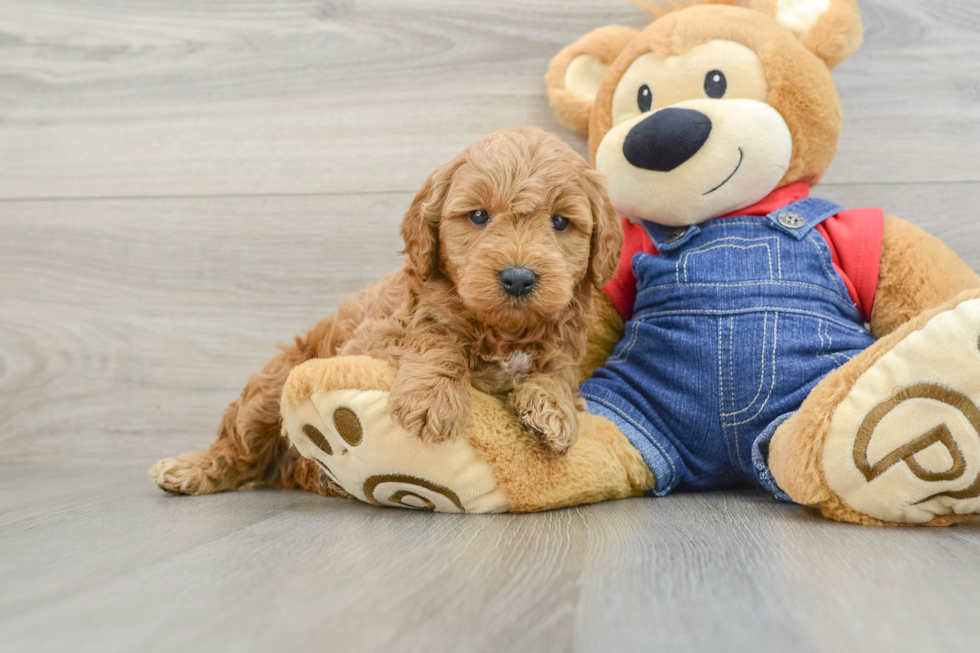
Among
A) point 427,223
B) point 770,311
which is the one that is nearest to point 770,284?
point 770,311

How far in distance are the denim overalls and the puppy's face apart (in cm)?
25

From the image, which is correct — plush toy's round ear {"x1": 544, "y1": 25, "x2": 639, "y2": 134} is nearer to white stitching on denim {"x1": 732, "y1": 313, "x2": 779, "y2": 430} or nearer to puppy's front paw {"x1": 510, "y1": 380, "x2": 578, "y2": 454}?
white stitching on denim {"x1": 732, "y1": 313, "x2": 779, "y2": 430}

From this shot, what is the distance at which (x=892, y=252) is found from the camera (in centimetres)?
138

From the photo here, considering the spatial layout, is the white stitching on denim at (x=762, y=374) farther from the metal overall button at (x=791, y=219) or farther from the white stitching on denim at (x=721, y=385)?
the metal overall button at (x=791, y=219)

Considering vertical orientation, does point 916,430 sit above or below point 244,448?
above

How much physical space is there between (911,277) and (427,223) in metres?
0.94

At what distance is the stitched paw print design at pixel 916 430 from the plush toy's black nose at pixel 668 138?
0.54m

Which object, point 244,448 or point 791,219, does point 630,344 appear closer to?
point 791,219

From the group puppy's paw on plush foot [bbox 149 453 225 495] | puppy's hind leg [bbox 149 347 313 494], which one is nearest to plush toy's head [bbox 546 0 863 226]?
puppy's hind leg [bbox 149 347 313 494]

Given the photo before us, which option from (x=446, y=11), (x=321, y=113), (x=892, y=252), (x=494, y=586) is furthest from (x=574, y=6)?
(x=494, y=586)

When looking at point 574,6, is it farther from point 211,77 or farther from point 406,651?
point 406,651

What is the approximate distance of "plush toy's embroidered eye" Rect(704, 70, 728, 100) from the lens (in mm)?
1417

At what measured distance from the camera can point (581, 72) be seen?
1650mm

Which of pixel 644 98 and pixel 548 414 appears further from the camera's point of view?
pixel 644 98
